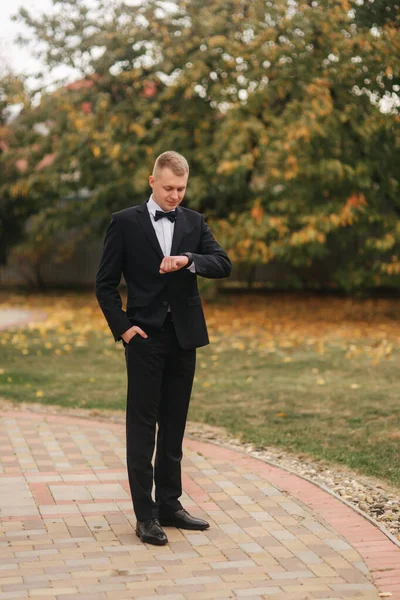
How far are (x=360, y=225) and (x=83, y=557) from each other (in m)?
13.1

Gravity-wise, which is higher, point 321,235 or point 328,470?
point 321,235

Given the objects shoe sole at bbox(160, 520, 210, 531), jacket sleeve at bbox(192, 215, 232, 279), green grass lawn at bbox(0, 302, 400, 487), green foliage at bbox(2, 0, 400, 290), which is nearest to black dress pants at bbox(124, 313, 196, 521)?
shoe sole at bbox(160, 520, 210, 531)

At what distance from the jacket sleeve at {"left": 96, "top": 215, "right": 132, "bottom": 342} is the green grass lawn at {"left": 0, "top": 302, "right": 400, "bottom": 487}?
237cm

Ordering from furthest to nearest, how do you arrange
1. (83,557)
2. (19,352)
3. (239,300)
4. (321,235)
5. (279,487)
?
(239,300), (321,235), (19,352), (279,487), (83,557)

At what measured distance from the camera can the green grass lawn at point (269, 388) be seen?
7.09 meters

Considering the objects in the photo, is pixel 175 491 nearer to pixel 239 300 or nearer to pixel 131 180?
pixel 131 180

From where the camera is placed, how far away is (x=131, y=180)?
17.5 metres

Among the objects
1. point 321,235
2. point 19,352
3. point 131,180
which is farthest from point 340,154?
point 19,352

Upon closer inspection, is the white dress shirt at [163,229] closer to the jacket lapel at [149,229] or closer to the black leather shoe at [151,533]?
the jacket lapel at [149,229]

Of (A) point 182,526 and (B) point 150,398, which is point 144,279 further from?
(A) point 182,526

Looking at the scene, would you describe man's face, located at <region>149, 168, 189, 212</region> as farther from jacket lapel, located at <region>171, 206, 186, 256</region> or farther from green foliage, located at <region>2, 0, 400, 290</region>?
green foliage, located at <region>2, 0, 400, 290</region>

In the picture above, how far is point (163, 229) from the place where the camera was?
481 centimetres

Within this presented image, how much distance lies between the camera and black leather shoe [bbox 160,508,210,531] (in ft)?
16.1

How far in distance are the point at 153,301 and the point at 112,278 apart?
24 cm
